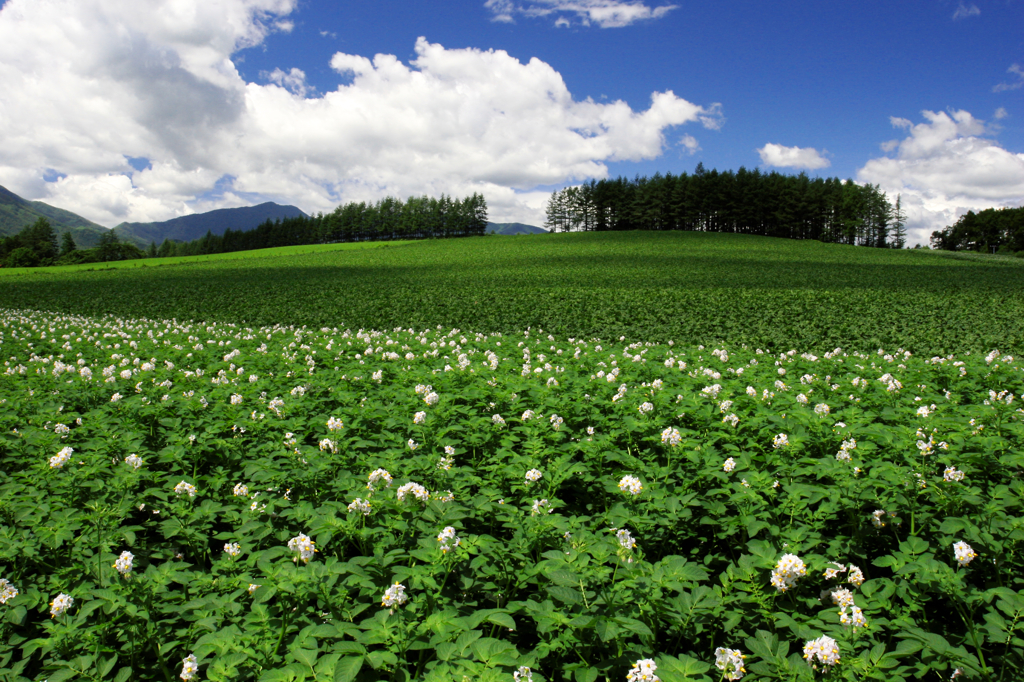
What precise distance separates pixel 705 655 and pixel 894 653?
794 millimetres

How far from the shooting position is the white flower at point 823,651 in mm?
1976

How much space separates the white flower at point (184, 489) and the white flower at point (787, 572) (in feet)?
11.2

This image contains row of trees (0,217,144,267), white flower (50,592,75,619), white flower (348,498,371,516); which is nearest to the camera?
white flower (50,592,75,619)

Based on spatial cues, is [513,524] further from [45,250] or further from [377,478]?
[45,250]

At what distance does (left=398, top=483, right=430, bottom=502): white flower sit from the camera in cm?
286

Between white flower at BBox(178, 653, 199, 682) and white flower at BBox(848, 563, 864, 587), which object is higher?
white flower at BBox(848, 563, 864, 587)

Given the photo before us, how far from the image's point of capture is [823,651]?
2.01 meters

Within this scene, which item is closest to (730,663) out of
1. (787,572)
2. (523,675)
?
(787,572)

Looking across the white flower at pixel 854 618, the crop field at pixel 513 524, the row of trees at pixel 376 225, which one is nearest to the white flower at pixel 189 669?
the crop field at pixel 513 524

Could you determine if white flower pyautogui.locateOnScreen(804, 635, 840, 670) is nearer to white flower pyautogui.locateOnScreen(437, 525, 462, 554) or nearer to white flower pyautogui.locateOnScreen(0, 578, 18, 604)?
white flower pyautogui.locateOnScreen(437, 525, 462, 554)

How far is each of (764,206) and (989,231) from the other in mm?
56228

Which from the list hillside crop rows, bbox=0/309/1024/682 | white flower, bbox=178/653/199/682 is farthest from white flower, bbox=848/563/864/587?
white flower, bbox=178/653/199/682

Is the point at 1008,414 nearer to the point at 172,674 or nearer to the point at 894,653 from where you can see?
the point at 894,653

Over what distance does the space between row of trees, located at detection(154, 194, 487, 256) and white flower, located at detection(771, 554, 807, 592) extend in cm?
10235
